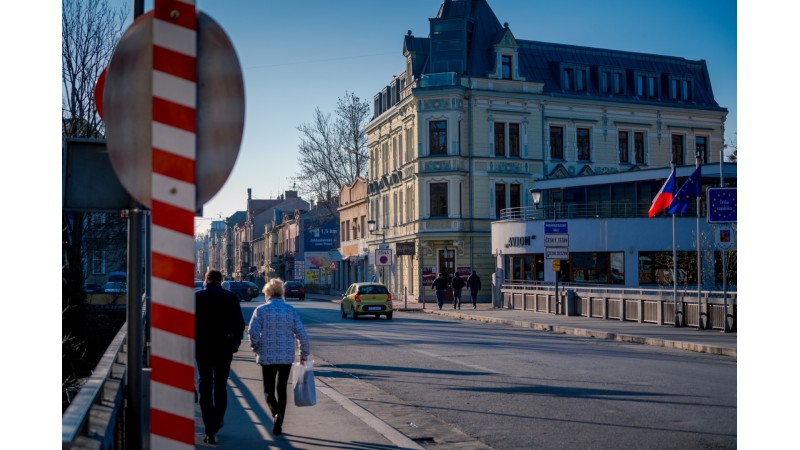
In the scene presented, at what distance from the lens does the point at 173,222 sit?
2977 millimetres

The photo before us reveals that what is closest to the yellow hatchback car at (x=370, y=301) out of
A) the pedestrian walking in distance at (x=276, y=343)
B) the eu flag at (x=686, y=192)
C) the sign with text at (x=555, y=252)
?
the sign with text at (x=555, y=252)

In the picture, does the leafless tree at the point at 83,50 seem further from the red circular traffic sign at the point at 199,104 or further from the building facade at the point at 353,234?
the building facade at the point at 353,234

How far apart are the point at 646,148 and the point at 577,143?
185 inches

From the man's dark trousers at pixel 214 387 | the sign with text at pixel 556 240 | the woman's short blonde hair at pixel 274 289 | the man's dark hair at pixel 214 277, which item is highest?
the sign with text at pixel 556 240

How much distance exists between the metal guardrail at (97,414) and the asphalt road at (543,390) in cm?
356

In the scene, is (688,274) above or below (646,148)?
below

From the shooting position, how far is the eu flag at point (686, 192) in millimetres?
24344

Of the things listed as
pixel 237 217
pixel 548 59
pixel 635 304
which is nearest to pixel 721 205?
pixel 635 304

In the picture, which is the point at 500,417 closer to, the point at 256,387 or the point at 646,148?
the point at 256,387

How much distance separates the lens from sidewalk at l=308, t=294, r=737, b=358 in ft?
62.8

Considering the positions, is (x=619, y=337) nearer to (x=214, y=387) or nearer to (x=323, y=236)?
(x=214, y=387)

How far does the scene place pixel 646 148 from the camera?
51.1m

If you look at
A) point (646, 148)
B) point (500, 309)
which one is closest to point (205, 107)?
point (500, 309)

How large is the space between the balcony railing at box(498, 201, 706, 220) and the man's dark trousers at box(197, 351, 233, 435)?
28076 millimetres
